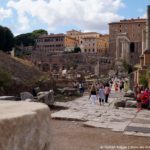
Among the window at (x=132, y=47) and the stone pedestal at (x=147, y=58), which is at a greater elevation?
the window at (x=132, y=47)

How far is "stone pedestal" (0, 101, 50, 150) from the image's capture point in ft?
14.5

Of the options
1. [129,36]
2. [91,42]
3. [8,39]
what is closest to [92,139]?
[8,39]

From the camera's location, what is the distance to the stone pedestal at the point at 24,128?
4.42 m

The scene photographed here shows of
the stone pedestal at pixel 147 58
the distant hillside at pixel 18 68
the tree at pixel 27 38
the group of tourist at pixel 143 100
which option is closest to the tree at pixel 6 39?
the distant hillside at pixel 18 68

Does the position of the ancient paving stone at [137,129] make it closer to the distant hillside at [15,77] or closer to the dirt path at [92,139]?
the dirt path at [92,139]

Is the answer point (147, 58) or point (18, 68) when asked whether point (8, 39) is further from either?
point (147, 58)

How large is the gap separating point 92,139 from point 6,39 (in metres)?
68.3

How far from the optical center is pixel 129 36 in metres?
132

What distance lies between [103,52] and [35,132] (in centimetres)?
14555

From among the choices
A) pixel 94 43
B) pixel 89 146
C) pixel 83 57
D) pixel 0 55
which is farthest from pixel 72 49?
pixel 89 146

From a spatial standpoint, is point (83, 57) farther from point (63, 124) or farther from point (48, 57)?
point (63, 124)

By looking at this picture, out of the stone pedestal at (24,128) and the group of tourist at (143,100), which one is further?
the group of tourist at (143,100)

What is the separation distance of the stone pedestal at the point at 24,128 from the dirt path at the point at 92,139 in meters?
3.09

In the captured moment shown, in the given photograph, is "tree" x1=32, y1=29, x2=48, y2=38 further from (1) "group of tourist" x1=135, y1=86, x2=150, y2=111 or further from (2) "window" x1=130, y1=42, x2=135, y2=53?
(1) "group of tourist" x1=135, y1=86, x2=150, y2=111
